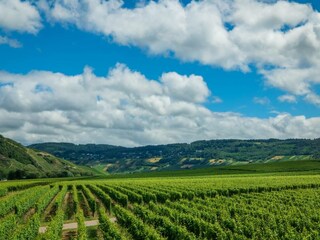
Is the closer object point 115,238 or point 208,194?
point 115,238

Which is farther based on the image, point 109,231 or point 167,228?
point 167,228

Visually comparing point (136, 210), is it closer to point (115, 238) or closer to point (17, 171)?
point (115, 238)

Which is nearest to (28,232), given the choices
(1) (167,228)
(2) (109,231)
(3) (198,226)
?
(2) (109,231)

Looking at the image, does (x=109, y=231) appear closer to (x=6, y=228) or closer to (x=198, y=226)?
(x=198, y=226)

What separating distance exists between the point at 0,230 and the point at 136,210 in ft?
55.8

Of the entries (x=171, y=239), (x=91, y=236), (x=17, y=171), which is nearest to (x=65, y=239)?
(x=91, y=236)

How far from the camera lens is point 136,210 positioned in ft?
140

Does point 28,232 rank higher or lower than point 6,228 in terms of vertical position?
higher

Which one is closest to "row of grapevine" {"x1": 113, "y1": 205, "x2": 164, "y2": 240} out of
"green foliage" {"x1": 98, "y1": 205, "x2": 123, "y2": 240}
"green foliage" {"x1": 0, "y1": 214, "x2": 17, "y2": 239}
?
"green foliage" {"x1": 98, "y1": 205, "x2": 123, "y2": 240}

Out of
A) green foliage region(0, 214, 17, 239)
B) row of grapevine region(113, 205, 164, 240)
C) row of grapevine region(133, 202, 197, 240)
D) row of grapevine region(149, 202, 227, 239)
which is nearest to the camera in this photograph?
row of grapevine region(113, 205, 164, 240)

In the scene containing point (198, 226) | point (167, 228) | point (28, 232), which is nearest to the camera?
point (28, 232)

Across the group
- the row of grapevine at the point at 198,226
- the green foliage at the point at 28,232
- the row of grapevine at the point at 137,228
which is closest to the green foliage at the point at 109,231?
the row of grapevine at the point at 137,228

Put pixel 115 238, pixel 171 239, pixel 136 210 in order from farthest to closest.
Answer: pixel 136 210, pixel 171 239, pixel 115 238

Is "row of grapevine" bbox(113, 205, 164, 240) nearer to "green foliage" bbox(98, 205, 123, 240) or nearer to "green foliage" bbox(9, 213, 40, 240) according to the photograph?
"green foliage" bbox(98, 205, 123, 240)
